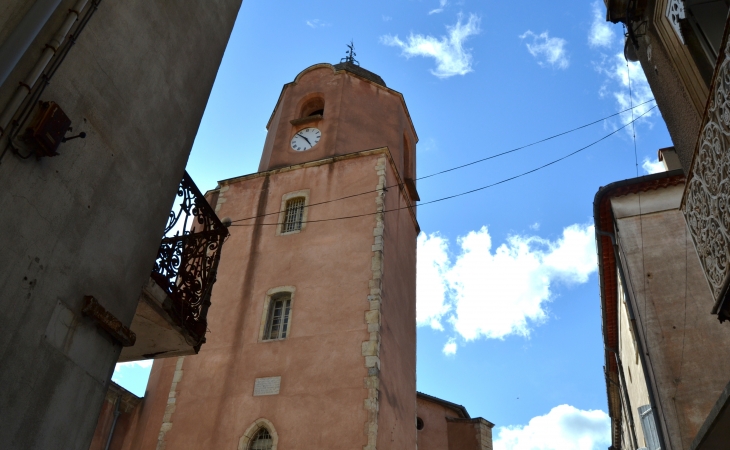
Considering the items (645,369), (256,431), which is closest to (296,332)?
(256,431)

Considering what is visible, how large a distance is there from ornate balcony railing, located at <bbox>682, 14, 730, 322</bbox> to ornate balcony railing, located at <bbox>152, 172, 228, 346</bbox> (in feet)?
16.7

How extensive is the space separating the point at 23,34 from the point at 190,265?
3.12 meters

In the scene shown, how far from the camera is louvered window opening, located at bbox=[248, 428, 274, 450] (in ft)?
39.7

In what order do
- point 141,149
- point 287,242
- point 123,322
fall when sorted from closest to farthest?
1. point 123,322
2. point 141,149
3. point 287,242

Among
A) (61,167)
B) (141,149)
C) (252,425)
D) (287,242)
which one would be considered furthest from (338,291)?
(61,167)

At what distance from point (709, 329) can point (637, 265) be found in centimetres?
173

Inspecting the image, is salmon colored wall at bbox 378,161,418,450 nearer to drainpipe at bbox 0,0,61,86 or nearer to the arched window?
the arched window

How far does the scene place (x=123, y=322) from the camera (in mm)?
4961

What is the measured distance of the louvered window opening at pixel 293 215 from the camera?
16.0 m

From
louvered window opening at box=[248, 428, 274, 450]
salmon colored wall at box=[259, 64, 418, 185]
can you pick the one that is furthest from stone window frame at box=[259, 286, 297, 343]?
salmon colored wall at box=[259, 64, 418, 185]

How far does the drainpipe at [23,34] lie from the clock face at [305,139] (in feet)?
45.5

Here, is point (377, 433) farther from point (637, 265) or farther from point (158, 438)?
point (637, 265)

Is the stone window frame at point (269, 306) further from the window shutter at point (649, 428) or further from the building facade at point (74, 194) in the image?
the building facade at point (74, 194)

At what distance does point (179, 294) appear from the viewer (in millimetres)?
6227
